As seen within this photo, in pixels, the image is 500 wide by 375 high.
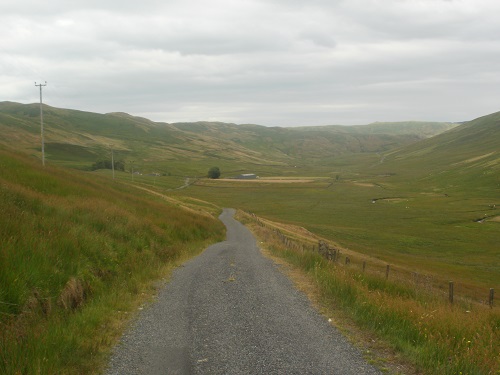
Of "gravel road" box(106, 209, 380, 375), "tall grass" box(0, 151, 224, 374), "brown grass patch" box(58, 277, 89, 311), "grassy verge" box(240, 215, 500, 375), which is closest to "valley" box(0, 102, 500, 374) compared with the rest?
"tall grass" box(0, 151, 224, 374)

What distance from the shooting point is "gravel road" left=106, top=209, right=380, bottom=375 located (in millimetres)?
8055

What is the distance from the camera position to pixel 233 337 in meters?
9.55

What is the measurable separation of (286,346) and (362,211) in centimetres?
10974

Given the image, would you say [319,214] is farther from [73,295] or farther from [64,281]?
[73,295]

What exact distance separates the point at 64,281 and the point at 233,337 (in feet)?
15.9

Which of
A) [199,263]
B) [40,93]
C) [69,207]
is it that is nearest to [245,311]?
[199,263]

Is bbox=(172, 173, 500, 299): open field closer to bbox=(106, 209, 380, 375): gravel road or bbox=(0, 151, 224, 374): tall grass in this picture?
bbox=(106, 209, 380, 375): gravel road

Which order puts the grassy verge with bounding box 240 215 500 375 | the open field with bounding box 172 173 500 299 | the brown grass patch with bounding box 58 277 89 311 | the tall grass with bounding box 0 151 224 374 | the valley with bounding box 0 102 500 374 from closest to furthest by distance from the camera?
the tall grass with bounding box 0 151 224 374 → the grassy verge with bounding box 240 215 500 375 → the brown grass patch with bounding box 58 277 89 311 → the valley with bounding box 0 102 500 374 → the open field with bounding box 172 173 500 299

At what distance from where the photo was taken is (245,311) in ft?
38.0

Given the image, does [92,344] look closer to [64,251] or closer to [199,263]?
[64,251]

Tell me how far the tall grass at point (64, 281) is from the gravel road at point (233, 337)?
72 cm

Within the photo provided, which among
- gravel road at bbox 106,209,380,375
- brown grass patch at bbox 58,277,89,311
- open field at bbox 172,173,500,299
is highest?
brown grass patch at bbox 58,277,89,311

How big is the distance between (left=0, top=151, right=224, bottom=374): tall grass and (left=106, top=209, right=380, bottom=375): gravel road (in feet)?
2.36

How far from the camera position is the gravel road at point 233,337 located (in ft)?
26.4
